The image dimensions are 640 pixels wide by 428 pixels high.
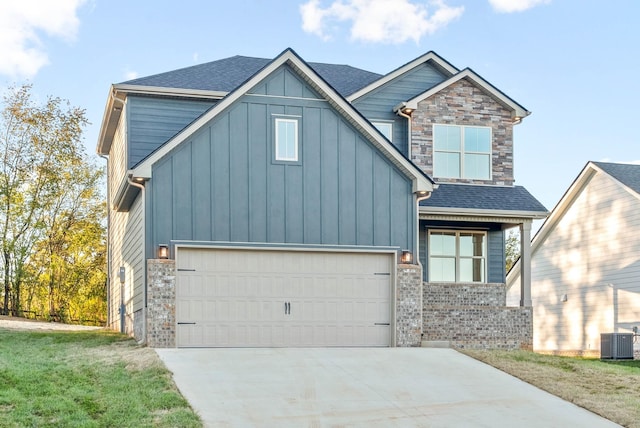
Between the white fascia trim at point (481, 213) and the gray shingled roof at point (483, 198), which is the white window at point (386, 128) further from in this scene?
the white fascia trim at point (481, 213)

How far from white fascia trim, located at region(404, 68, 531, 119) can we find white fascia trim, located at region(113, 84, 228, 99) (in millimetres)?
4801

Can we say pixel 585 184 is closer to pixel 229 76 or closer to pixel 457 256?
pixel 457 256

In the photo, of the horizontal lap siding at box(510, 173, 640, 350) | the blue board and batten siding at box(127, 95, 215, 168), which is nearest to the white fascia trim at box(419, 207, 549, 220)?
the horizontal lap siding at box(510, 173, 640, 350)

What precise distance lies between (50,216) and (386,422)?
86.6ft

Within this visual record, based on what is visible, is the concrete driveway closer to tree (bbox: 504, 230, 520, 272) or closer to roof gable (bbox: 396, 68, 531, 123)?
roof gable (bbox: 396, 68, 531, 123)

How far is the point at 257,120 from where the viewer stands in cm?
1823

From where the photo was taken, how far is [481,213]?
20953mm

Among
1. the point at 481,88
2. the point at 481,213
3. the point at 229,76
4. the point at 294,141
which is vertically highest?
the point at 229,76

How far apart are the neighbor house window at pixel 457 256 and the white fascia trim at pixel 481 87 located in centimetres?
337

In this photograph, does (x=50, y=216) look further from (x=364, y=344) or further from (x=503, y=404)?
(x=503, y=404)

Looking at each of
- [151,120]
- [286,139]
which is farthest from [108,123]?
[286,139]

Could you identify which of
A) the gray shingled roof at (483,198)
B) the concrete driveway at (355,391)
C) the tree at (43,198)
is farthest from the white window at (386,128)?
the tree at (43,198)

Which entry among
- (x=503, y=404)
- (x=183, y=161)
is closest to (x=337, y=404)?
(x=503, y=404)

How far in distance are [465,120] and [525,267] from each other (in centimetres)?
413
